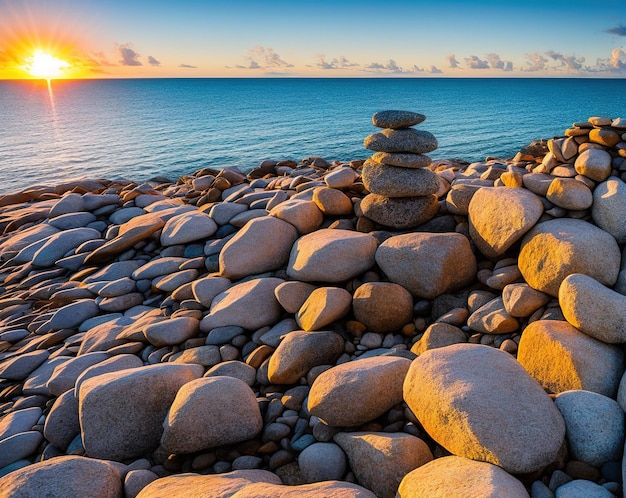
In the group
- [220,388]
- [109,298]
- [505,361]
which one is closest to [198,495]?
[220,388]

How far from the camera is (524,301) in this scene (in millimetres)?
4516

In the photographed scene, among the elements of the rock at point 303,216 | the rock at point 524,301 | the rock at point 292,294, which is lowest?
the rock at point 292,294

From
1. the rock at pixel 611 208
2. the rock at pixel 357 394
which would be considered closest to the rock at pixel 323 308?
the rock at pixel 357 394

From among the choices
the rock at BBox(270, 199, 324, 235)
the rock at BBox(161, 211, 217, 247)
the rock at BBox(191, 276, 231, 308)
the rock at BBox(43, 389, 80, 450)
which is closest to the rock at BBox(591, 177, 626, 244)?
the rock at BBox(270, 199, 324, 235)

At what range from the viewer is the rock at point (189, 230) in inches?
308

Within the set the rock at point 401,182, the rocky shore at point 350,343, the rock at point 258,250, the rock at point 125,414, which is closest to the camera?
the rocky shore at point 350,343

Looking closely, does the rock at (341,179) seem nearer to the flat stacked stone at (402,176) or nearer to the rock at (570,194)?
the flat stacked stone at (402,176)

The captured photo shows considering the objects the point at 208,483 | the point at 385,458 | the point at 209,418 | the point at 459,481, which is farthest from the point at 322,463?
the point at 459,481

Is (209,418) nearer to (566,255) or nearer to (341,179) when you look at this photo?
(566,255)

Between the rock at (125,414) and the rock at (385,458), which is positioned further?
the rock at (125,414)

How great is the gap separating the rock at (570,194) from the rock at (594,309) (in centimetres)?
135

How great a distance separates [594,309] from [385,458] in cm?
217

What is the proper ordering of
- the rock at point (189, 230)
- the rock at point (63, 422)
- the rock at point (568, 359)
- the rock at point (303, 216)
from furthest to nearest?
the rock at point (189, 230), the rock at point (303, 216), the rock at point (63, 422), the rock at point (568, 359)

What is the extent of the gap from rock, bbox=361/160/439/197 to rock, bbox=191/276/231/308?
251 cm
